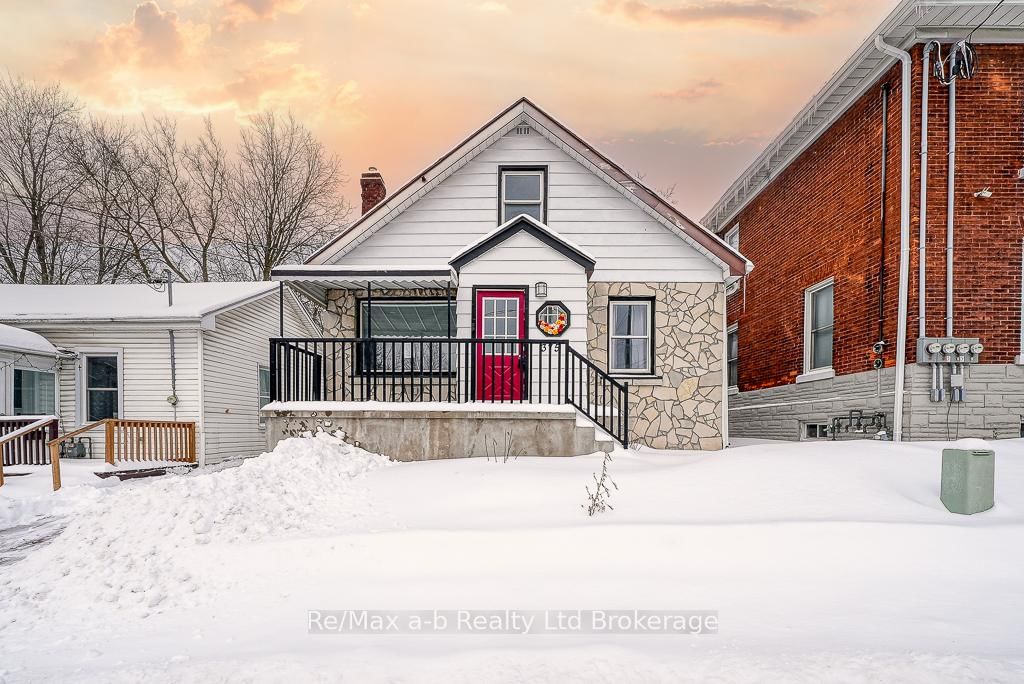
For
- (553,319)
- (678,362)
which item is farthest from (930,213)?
(553,319)

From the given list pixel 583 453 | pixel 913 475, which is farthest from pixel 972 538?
pixel 583 453

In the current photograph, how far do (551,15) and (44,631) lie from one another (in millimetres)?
18453

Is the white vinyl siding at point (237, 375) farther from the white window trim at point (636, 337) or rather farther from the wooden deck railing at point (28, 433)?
the white window trim at point (636, 337)

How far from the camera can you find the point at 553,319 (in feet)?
34.2

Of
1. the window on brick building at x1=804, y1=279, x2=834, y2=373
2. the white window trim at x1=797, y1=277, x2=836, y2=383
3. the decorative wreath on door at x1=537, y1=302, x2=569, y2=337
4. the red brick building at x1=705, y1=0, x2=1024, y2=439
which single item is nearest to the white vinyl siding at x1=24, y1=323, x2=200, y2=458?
the decorative wreath on door at x1=537, y1=302, x2=569, y2=337

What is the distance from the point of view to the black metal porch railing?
9.05 meters

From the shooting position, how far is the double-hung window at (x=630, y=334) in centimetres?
1166

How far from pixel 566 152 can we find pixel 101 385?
463 inches

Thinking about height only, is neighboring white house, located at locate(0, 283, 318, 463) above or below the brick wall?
below

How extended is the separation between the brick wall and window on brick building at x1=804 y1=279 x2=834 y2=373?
19 cm

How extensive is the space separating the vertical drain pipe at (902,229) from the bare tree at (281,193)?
22734 millimetres

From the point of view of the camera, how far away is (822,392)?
1178 cm

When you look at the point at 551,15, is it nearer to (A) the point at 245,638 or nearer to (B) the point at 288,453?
(B) the point at 288,453

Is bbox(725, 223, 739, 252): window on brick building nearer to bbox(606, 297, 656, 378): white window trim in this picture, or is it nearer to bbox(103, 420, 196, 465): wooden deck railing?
bbox(606, 297, 656, 378): white window trim
